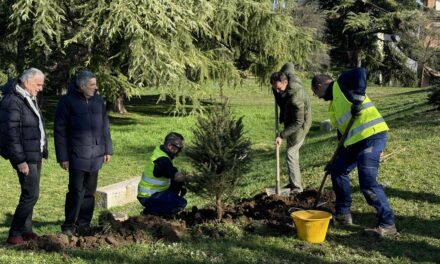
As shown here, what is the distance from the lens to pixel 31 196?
536 cm

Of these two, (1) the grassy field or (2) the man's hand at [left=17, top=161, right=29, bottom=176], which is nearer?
(1) the grassy field

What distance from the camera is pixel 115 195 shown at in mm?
8984

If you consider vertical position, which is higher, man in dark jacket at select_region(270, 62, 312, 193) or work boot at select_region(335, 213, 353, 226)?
man in dark jacket at select_region(270, 62, 312, 193)

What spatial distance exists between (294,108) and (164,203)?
2185mm

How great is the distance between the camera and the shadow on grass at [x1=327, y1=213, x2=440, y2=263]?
15.9 feet

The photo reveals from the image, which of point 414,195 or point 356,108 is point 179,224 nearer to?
point 356,108

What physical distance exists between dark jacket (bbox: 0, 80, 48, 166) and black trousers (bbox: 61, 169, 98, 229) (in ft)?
1.52

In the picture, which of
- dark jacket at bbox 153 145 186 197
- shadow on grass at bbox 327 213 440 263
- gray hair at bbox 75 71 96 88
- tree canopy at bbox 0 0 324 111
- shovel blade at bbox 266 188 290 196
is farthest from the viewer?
tree canopy at bbox 0 0 324 111

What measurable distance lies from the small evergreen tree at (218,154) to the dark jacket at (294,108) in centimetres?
128

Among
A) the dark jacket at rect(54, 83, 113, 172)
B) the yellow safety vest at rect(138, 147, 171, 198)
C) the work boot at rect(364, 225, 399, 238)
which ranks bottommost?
the work boot at rect(364, 225, 399, 238)

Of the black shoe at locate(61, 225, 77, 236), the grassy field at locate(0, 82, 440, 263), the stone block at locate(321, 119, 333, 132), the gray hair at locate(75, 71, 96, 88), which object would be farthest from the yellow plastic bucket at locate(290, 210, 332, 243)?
the stone block at locate(321, 119, 333, 132)

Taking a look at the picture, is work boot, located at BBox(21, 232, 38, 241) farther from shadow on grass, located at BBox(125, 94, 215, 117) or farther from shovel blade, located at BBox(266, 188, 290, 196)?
shadow on grass, located at BBox(125, 94, 215, 117)

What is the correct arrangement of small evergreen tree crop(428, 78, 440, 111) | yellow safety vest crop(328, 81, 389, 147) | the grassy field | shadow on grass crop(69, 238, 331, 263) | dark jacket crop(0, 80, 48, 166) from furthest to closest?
small evergreen tree crop(428, 78, 440, 111), yellow safety vest crop(328, 81, 389, 147), dark jacket crop(0, 80, 48, 166), the grassy field, shadow on grass crop(69, 238, 331, 263)

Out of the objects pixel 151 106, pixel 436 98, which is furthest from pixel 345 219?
pixel 151 106
